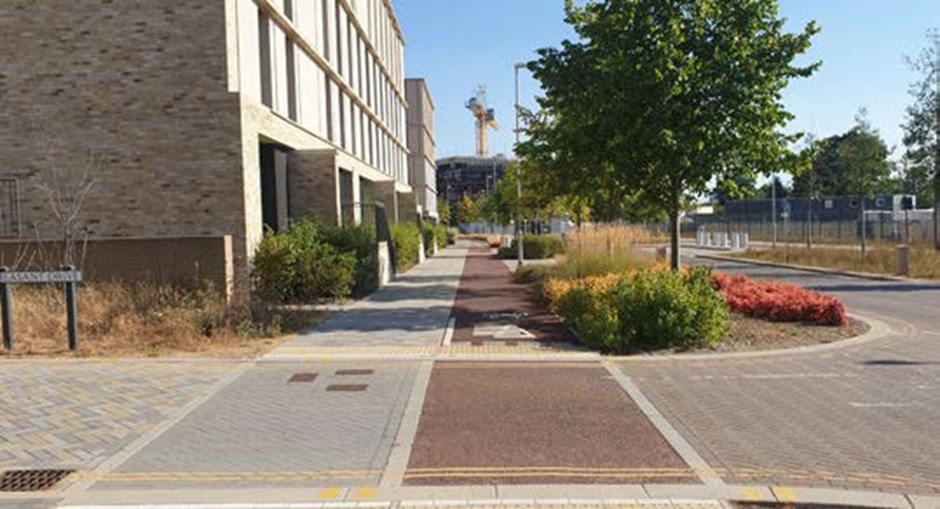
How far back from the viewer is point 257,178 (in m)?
17.0

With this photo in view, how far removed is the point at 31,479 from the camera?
542 cm

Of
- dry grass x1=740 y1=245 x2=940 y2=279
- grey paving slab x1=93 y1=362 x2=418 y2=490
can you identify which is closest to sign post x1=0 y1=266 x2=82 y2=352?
grey paving slab x1=93 y1=362 x2=418 y2=490

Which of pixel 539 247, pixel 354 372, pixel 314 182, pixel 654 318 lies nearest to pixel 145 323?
pixel 354 372

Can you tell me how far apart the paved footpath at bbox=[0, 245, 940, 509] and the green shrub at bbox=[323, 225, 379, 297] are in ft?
24.9

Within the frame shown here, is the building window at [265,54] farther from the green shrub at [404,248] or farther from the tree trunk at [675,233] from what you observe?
the tree trunk at [675,233]

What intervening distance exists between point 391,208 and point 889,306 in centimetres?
2505

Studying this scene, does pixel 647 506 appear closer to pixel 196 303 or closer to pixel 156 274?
pixel 196 303

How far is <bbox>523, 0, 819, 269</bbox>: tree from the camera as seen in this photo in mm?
14156

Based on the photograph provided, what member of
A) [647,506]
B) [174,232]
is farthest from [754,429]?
[174,232]

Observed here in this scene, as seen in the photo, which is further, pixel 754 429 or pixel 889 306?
pixel 889 306

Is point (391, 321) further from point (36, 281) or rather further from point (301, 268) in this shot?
point (36, 281)

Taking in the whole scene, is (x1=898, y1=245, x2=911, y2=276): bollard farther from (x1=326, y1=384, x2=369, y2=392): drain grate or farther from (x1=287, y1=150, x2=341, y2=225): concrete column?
(x1=326, y1=384, x2=369, y2=392): drain grate

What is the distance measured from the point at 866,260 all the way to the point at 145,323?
2353 centimetres

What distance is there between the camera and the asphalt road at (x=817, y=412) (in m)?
5.46
